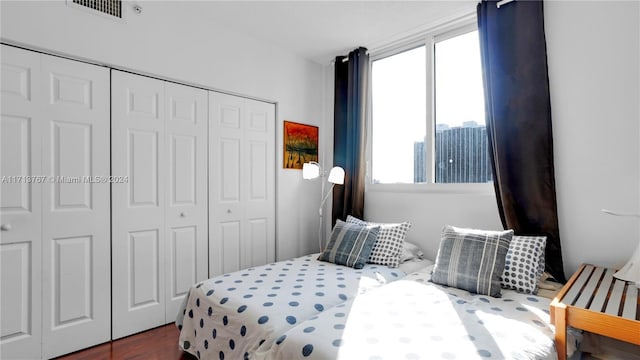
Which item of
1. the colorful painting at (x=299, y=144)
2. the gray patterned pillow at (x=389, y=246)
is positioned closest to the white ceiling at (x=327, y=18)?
the colorful painting at (x=299, y=144)

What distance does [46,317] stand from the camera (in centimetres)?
202

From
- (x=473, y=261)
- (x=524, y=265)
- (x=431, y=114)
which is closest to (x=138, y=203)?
(x=473, y=261)

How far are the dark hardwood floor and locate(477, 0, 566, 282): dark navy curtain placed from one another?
2.49 m

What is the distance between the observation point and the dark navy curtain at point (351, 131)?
3.28 metres

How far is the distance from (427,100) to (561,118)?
1068 mm

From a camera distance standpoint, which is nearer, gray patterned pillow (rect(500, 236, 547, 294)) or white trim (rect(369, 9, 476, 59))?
gray patterned pillow (rect(500, 236, 547, 294))

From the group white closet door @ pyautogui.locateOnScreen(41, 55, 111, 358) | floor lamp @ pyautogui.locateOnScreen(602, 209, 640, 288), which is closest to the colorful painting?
white closet door @ pyautogui.locateOnScreen(41, 55, 111, 358)

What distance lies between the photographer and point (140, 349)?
216 cm

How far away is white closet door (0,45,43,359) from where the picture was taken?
1.89m

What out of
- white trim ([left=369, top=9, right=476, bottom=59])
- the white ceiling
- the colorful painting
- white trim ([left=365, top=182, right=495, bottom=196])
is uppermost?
the white ceiling

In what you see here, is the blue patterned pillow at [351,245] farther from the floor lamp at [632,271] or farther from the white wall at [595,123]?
the floor lamp at [632,271]

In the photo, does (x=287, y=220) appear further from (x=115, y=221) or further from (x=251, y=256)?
(x=115, y=221)

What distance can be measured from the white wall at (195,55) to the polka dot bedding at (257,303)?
3.86 ft

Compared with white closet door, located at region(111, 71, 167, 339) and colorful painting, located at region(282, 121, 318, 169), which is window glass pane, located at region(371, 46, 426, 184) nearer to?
colorful painting, located at region(282, 121, 318, 169)
